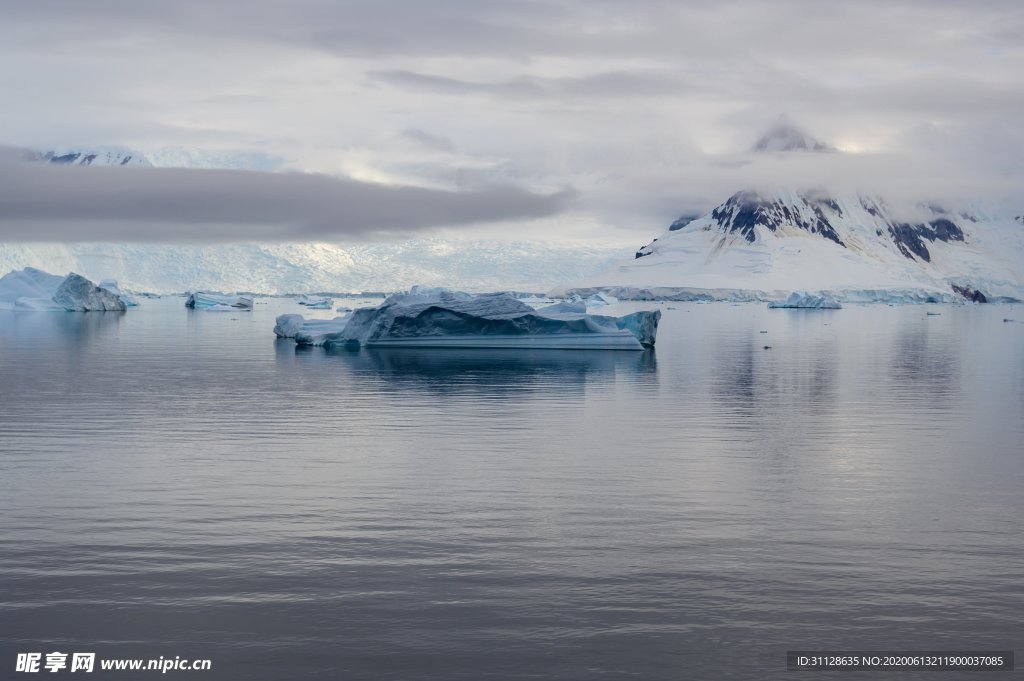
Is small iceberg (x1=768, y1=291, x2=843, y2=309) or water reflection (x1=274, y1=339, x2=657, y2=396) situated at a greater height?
small iceberg (x1=768, y1=291, x2=843, y2=309)

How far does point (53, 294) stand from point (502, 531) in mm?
97386

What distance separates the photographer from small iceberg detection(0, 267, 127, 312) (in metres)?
95.4

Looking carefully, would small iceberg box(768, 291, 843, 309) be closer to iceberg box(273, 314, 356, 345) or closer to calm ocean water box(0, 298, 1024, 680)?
iceberg box(273, 314, 356, 345)

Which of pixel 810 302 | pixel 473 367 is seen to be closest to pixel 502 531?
pixel 473 367

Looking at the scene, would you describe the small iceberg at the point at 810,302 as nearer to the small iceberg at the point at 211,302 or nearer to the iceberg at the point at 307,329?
the small iceberg at the point at 211,302

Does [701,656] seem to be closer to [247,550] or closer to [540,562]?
[540,562]

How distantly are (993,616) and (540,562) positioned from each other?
4.00 metres

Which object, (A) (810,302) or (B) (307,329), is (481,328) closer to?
(B) (307,329)

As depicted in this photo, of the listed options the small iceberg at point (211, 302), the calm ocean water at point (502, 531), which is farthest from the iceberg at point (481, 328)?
the small iceberg at point (211, 302)

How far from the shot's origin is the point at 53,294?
10031 cm

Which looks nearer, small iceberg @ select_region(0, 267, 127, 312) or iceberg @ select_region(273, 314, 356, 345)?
iceberg @ select_region(273, 314, 356, 345)

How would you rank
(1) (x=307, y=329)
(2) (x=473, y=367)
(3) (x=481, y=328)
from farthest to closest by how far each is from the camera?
(1) (x=307, y=329)
(3) (x=481, y=328)
(2) (x=473, y=367)

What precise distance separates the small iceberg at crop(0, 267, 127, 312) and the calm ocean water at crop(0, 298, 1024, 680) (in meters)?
73.8

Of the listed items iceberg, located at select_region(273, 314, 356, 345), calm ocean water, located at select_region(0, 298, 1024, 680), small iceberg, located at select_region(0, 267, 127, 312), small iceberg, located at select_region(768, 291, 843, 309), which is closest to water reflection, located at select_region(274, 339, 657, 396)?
iceberg, located at select_region(273, 314, 356, 345)
